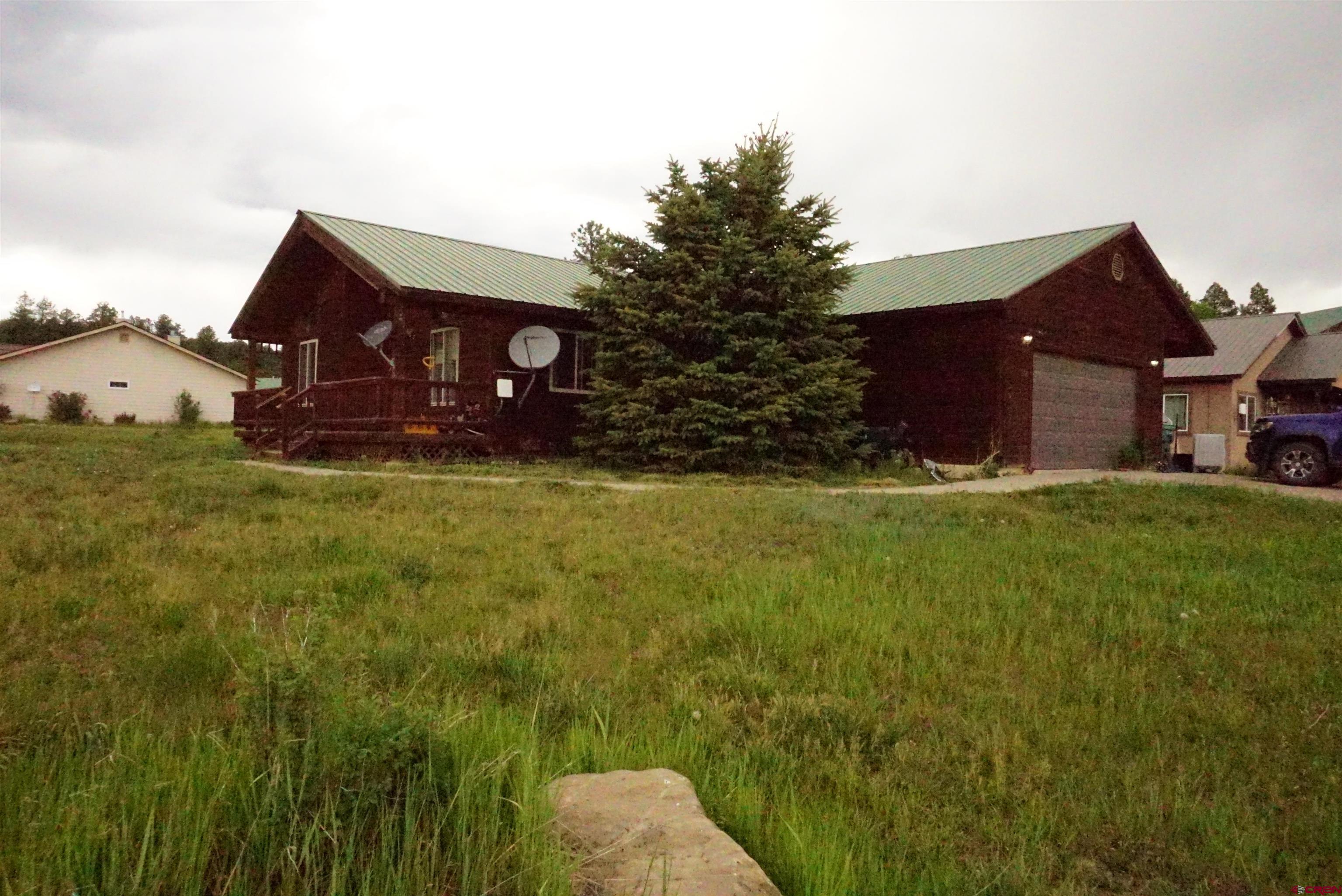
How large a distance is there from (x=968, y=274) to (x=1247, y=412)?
1590 centimetres

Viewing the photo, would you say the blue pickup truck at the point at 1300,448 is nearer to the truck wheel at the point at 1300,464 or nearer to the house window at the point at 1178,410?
the truck wheel at the point at 1300,464

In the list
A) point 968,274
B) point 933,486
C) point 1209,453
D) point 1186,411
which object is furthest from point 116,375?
point 1186,411

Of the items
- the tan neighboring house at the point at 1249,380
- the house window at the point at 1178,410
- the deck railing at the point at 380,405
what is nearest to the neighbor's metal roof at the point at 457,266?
the deck railing at the point at 380,405

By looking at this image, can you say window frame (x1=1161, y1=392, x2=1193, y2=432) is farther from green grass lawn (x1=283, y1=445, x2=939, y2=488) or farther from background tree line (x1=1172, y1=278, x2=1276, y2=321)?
background tree line (x1=1172, y1=278, x2=1276, y2=321)

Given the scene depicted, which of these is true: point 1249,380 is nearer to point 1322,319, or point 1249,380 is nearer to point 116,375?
point 1322,319

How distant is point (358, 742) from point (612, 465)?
12.3 meters

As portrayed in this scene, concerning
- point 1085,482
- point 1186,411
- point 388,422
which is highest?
point 1186,411

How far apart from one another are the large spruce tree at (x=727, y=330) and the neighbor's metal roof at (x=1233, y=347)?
17062mm

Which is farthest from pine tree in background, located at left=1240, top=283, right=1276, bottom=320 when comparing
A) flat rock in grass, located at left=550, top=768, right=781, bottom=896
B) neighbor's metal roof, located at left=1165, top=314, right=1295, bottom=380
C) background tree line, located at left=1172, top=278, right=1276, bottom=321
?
flat rock in grass, located at left=550, top=768, right=781, bottom=896

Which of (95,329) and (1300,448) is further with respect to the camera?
(95,329)

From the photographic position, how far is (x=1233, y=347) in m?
29.0

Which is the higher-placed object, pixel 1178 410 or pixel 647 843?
pixel 1178 410

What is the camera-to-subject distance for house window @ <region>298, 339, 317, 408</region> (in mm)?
20828

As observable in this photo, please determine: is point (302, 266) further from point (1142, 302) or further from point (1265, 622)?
point (1265, 622)
